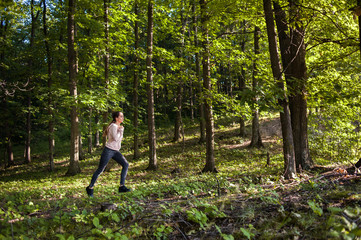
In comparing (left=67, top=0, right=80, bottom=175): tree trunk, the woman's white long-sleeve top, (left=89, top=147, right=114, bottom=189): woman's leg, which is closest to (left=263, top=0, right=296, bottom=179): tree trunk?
the woman's white long-sleeve top

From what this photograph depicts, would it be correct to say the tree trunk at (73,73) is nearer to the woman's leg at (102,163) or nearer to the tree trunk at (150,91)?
the tree trunk at (150,91)

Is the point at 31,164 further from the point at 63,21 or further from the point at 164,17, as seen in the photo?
the point at 164,17

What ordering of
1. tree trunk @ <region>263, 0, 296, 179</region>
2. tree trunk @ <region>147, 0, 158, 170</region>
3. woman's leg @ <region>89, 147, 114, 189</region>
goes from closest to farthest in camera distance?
woman's leg @ <region>89, 147, 114, 189</region> → tree trunk @ <region>263, 0, 296, 179</region> → tree trunk @ <region>147, 0, 158, 170</region>

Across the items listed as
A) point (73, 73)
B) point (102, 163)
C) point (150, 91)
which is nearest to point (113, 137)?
point (102, 163)

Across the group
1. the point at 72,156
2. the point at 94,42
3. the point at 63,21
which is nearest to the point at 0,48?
the point at 63,21

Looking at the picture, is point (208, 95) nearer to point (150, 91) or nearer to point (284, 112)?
point (284, 112)

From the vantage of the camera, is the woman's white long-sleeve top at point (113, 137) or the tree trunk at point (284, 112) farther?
the tree trunk at point (284, 112)

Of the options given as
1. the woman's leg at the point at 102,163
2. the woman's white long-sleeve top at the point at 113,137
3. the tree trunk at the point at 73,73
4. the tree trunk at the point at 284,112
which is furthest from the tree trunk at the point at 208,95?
the tree trunk at the point at 73,73

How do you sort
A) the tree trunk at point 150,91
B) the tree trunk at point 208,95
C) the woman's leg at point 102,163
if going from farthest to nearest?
the tree trunk at point 150,91 < the tree trunk at point 208,95 < the woman's leg at point 102,163

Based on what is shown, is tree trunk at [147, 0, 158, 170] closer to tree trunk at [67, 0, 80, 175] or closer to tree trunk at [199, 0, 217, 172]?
tree trunk at [199, 0, 217, 172]

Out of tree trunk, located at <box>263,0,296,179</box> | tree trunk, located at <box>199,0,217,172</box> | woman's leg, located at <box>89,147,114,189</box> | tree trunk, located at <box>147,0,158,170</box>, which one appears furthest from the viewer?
tree trunk, located at <box>147,0,158,170</box>

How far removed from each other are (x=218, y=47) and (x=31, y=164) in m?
20.0

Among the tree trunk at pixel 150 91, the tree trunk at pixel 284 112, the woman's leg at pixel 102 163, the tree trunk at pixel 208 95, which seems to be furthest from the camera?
the tree trunk at pixel 150 91

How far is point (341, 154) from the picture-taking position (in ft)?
35.3
